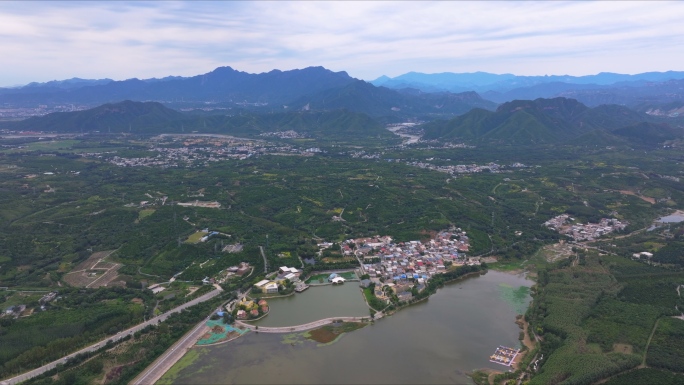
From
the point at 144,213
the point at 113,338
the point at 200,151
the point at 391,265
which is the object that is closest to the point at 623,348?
the point at 391,265

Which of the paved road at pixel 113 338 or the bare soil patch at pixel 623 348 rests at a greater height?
the paved road at pixel 113 338

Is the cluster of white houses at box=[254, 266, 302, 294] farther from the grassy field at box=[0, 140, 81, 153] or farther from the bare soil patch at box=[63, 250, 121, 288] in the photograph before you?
the grassy field at box=[0, 140, 81, 153]

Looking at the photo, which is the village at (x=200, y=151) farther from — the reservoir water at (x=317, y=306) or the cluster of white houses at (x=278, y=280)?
the reservoir water at (x=317, y=306)

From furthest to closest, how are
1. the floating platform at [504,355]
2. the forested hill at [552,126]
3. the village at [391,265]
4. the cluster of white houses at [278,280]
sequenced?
1. the forested hill at [552,126]
2. the village at [391,265]
3. the cluster of white houses at [278,280]
4. the floating platform at [504,355]

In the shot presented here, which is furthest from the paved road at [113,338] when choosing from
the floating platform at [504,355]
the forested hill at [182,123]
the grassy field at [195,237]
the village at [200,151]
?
the forested hill at [182,123]

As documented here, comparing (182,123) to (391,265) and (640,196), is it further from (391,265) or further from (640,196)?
(640,196)

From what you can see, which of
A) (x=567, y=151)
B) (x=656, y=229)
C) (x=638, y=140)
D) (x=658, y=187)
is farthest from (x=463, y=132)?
(x=656, y=229)

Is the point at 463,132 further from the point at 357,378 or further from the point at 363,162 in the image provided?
the point at 357,378
